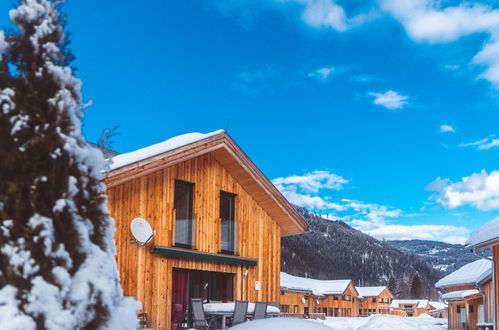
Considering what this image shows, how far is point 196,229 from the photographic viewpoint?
45.3 ft

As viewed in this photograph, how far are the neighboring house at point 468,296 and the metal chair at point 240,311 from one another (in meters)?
14.3

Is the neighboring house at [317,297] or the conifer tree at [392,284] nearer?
the neighboring house at [317,297]

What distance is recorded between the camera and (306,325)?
13.3 ft

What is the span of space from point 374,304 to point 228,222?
70823 mm

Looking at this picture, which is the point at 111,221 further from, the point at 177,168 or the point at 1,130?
the point at 177,168

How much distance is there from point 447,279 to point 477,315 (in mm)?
3770

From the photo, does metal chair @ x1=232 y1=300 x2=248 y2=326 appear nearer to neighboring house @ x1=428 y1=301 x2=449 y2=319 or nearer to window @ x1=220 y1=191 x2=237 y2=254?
window @ x1=220 y1=191 x2=237 y2=254

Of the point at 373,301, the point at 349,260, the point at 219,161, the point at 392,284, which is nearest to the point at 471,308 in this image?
the point at 219,161

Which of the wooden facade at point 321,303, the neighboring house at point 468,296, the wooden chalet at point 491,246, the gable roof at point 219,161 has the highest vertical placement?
the gable roof at point 219,161

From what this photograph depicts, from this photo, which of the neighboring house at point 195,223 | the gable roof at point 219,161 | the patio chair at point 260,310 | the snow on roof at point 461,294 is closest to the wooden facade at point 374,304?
the snow on roof at point 461,294

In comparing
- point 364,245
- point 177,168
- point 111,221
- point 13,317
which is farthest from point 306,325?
point 364,245

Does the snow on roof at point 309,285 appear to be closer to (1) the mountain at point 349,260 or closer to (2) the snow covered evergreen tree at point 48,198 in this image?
(1) the mountain at point 349,260

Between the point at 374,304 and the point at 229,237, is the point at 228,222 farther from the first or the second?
the point at 374,304

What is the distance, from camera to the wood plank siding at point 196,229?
12.1m
